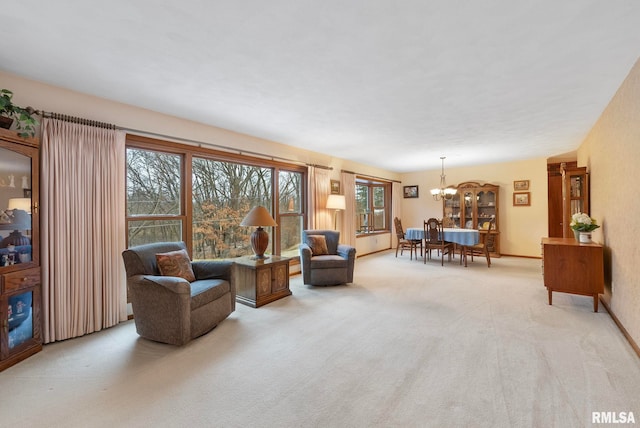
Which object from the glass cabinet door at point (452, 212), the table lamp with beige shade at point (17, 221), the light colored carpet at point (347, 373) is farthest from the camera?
the glass cabinet door at point (452, 212)

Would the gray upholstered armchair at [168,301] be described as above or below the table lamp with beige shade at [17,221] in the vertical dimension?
below

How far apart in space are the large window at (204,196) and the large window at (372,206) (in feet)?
8.37

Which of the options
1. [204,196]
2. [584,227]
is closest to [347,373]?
[204,196]

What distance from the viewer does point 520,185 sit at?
6.92 m

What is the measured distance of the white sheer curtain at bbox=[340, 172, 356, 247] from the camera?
20.4 feet

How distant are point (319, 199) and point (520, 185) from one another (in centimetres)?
502

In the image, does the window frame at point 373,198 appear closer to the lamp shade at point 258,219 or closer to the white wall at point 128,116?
the white wall at point 128,116

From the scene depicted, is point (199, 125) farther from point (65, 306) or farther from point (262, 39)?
point (65, 306)

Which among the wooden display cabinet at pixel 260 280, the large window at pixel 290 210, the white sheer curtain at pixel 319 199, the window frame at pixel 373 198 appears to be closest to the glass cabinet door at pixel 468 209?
the window frame at pixel 373 198

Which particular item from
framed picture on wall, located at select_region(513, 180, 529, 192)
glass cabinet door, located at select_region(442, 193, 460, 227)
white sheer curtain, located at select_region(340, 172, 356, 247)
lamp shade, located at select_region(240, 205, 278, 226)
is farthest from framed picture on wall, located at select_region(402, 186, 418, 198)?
lamp shade, located at select_region(240, 205, 278, 226)

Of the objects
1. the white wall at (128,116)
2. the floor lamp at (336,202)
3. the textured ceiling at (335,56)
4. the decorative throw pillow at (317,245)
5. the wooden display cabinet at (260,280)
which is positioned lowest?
the wooden display cabinet at (260,280)

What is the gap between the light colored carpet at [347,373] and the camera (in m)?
1.67

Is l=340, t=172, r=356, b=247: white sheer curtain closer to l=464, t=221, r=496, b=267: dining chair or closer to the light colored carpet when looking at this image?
l=464, t=221, r=496, b=267: dining chair

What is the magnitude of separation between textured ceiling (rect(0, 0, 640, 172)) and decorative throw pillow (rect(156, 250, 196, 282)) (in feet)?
5.35
